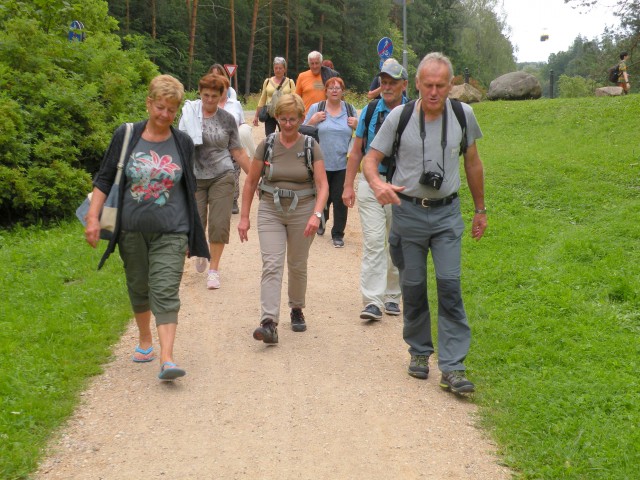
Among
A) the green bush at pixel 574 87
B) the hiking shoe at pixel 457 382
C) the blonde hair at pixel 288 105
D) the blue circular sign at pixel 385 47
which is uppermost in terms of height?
the green bush at pixel 574 87

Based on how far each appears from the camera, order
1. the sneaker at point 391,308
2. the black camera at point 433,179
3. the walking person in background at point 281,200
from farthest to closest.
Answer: the sneaker at point 391,308
the walking person in background at point 281,200
the black camera at point 433,179

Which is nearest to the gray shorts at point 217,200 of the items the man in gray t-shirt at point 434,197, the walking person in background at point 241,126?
the walking person in background at point 241,126

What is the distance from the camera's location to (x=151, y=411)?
5.07 m

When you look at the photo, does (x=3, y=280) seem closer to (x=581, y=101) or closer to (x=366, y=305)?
(x=366, y=305)

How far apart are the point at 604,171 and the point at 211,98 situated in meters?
→ 8.04

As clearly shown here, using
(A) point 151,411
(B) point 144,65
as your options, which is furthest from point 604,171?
(B) point 144,65

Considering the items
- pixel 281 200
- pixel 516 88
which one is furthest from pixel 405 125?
pixel 516 88

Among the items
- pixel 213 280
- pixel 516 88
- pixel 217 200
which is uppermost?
pixel 516 88

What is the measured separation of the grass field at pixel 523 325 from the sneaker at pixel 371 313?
81 cm

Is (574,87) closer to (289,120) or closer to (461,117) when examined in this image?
(289,120)

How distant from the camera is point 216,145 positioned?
7.84 metres

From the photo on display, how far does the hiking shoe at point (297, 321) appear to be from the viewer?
267 inches

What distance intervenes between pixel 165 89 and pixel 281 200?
1.46 metres

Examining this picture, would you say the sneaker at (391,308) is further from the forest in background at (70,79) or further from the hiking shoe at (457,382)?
the forest in background at (70,79)
